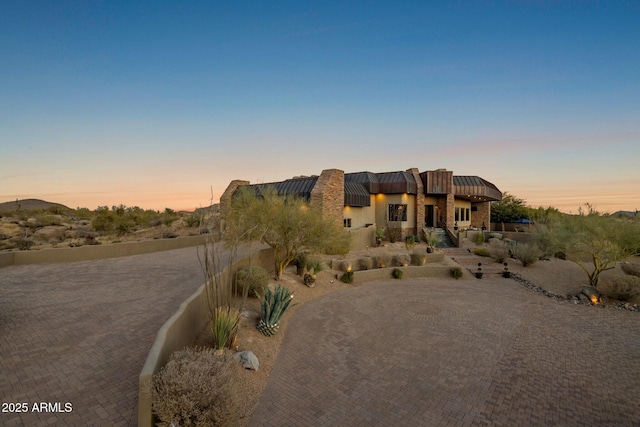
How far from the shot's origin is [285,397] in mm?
5777

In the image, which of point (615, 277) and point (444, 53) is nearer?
point (615, 277)

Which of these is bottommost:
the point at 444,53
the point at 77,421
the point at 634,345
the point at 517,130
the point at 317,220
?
the point at 634,345

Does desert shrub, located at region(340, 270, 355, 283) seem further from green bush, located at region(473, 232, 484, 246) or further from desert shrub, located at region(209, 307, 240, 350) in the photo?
green bush, located at region(473, 232, 484, 246)

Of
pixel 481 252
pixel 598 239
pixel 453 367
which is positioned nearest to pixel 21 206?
pixel 453 367

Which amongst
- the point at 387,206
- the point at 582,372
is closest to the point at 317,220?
the point at 582,372

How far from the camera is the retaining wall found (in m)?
3.82

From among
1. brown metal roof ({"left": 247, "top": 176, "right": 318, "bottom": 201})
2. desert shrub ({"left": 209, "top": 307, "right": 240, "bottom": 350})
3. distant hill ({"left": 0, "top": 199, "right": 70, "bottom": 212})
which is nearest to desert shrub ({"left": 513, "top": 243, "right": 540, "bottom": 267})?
brown metal roof ({"left": 247, "top": 176, "right": 318, "bottom": 201})

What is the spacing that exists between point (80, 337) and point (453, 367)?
883 centimetres

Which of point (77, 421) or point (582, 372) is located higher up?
point (77, 421)

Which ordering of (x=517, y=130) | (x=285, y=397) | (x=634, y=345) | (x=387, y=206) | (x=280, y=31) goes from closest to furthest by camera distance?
(x=285, y=397), (x=634, y=345), (x=280, y=31), (x=517, y=130), (x=387, y=206)

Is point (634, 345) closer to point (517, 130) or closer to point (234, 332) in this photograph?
point (234, 332)

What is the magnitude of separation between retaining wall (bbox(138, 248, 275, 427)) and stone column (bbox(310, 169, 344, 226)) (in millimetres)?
14704

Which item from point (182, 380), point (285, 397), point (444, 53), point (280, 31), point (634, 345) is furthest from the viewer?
point (444, 53)

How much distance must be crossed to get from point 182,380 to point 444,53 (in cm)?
1982
